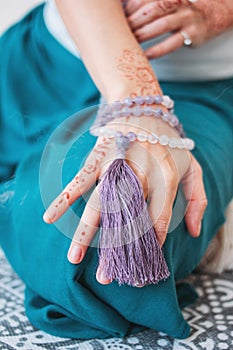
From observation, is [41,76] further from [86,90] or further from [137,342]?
[137,342]

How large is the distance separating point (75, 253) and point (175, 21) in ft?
1.02

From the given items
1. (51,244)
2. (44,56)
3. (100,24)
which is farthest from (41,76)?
(51,244)

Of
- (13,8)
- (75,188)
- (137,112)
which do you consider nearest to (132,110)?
(137,112)

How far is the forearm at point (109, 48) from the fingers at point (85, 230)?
0.14 metres

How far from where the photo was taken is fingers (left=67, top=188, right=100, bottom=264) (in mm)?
527

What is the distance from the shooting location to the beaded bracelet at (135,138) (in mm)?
546

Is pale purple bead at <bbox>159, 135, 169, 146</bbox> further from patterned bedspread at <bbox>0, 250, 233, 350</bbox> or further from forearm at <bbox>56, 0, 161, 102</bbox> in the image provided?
patterned bedspread at <bbox>0, 250, 233, 350</bbox>

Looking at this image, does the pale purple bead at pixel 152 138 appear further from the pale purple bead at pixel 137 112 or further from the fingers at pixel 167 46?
the fingers at pixel 167 46

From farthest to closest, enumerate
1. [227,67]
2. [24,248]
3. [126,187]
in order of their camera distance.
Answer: [227,67]
[24,248]
[126,187]

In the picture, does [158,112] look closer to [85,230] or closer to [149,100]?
[149,100]

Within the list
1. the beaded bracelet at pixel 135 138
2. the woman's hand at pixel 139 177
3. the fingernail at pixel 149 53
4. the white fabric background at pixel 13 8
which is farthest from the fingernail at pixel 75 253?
the white fabric background at pixel 13 8

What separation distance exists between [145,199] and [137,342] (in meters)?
0.16

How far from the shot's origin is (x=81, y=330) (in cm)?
60

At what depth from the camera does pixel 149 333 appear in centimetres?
61
